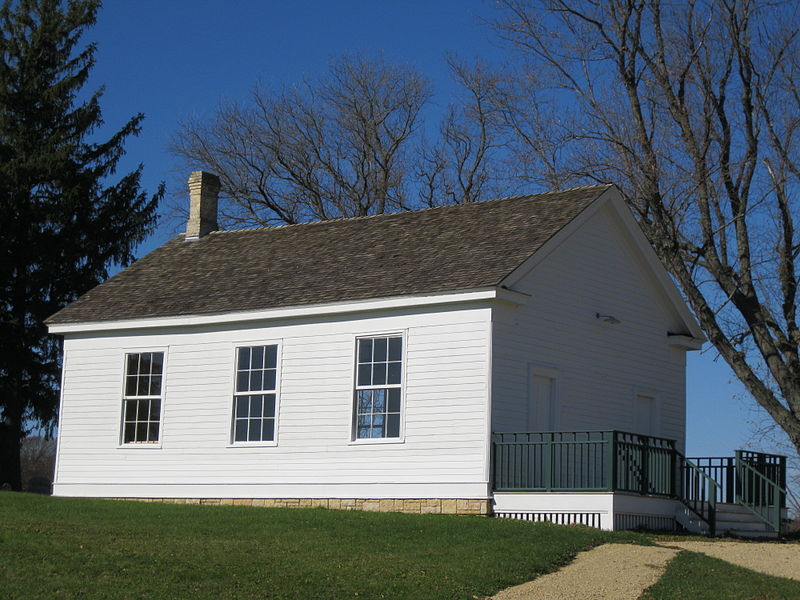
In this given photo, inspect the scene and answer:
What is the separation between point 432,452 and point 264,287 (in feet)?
18.4

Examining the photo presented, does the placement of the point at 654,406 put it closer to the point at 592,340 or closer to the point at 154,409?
the point at 592,340

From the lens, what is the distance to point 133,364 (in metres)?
25.7

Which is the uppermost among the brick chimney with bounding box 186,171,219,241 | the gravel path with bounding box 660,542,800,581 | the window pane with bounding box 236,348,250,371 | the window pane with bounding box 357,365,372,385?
the brick chimney with bounding box 186,171,219,241

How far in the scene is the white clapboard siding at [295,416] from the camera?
69.3 feet

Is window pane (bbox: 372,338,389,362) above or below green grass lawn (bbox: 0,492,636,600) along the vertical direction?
above

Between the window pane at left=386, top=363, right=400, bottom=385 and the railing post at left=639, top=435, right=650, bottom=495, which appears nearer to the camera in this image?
the railing post at left=639, top=435, right=650, bottom=495

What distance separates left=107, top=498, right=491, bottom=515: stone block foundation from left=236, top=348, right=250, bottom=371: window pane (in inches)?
104

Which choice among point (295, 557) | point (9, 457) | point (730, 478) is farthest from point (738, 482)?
point (9, 457)

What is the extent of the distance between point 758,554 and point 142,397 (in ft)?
43.2

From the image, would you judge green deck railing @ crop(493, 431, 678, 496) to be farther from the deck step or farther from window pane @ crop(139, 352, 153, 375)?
window pane @ crop(139, 352, 153, 375)

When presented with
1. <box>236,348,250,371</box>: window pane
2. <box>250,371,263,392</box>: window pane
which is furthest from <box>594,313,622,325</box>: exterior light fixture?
<box>236,348,250,371</box>: window pane

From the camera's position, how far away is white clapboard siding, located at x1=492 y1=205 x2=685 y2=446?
21516mm

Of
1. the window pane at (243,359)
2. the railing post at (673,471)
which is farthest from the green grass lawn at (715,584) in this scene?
the window pane at (243,359)

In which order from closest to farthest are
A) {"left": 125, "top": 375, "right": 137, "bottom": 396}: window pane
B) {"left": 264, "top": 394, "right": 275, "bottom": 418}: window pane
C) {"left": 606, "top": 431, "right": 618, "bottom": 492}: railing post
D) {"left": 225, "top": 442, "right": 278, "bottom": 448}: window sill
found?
{"left": 606, "top": 431, "right": 618, "bottom": 492}: railing post < {"left": 225, "top": 442, "right": 278, "bottom": 448}: window sill < {"left": 264, "top": 394, "right": 275, "bottom": 418}: window pane < {"left": 125, "top": 375, "right": 137, "bottom": 396}: window pane
